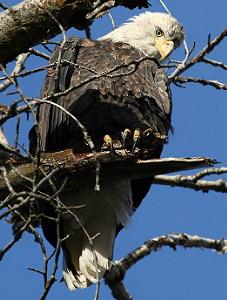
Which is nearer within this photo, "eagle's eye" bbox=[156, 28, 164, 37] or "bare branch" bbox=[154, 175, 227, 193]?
"bare branch" bbox=[154, 175, 227, 193]

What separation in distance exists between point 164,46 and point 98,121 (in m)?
1.43

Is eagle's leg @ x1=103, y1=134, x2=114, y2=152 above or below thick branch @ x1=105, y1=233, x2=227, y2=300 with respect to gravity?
above

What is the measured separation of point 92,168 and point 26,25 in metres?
0.78

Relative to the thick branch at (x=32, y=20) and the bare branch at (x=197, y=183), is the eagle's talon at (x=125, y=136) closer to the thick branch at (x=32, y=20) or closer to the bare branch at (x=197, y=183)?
the bare branch at (x=197, y=183)

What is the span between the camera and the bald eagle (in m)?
4.31

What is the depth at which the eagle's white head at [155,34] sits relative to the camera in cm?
546

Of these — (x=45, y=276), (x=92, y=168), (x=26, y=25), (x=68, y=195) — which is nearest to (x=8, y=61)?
(x=26, y=25)

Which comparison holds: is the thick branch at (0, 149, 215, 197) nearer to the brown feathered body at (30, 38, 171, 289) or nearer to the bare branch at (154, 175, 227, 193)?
the brown feathered body at (30, 38, 171, 289)

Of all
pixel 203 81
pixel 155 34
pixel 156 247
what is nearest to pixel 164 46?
pixel 155 34

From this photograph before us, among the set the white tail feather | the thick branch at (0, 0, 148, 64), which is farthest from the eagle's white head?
the thick branch at (0, 0, 148, 64)

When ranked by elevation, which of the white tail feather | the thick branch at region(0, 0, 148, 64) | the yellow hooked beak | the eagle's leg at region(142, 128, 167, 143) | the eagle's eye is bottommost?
the white tail feather

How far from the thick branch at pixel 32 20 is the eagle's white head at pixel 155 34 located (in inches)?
65.7

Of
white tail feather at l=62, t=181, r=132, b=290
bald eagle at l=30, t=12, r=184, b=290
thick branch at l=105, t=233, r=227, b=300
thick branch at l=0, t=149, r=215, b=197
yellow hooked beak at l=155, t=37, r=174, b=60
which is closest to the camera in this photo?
thick branch at l=0, t=149, r=215, b=197

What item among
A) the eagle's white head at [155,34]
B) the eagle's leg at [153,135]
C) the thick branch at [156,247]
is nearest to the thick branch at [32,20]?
the eagle's leg at [153,135]
